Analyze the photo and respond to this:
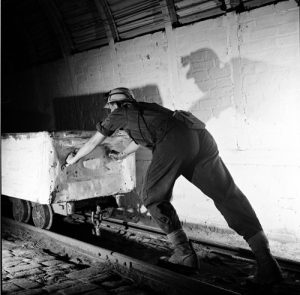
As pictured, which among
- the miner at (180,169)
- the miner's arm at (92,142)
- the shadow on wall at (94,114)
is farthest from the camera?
the shadow on wall at (94,114)

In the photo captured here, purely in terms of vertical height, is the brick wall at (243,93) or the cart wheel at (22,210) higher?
the brick wall at (243,93)

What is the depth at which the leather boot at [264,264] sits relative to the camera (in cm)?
366

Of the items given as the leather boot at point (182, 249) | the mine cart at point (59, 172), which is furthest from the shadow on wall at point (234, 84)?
the leather boot at point (182, 249)

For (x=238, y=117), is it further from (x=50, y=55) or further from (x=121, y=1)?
(x=50, y=55)

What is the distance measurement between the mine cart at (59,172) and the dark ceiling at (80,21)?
2529 mm

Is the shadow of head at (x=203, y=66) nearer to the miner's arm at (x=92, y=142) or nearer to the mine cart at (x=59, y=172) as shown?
the mine cart at (x=59, y=172)

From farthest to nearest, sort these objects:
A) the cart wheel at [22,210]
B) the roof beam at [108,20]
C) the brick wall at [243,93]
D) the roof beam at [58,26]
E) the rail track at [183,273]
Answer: the roof beam at [58,26] → the roof beam at [108,20] → the cart wheel at [22,210] → the brick wall at [243,93] → the rail track at [183,273]

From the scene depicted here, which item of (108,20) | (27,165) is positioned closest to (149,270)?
(27,165)

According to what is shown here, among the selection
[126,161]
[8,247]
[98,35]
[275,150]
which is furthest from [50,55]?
[275,150]

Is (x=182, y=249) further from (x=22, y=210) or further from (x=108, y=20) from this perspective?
(x=108, y=20)

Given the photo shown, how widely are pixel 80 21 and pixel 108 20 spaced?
3.21 feet

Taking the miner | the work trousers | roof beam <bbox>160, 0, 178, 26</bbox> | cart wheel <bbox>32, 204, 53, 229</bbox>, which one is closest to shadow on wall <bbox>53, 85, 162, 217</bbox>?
roof beam <bbox>160, 0, 178, 26</bbox>

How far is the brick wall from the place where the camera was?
5266mm

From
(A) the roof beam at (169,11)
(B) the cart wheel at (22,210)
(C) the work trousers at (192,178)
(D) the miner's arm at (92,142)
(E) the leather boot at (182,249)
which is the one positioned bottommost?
(E) the leather boot at (182,249)
